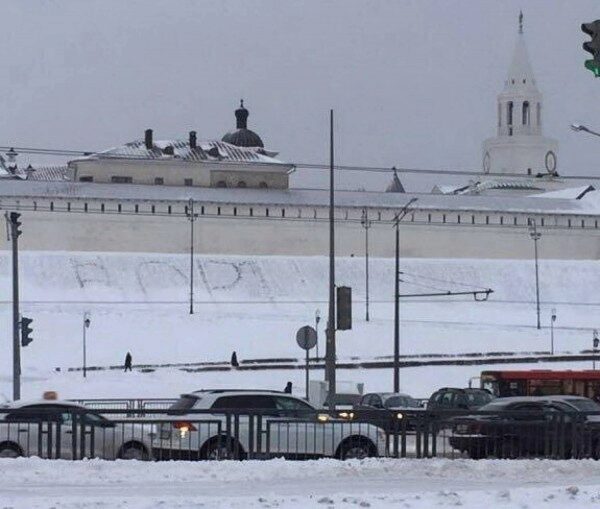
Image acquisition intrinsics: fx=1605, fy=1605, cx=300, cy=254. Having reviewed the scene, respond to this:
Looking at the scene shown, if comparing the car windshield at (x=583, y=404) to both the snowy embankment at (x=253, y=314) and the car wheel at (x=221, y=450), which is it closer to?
the car wheel at (x=221, y=450)

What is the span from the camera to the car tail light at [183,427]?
1909cm

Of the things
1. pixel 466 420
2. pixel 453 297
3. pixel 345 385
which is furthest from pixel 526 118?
pixel 466 420

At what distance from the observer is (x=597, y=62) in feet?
52.9

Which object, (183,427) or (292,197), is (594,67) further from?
(292,197)

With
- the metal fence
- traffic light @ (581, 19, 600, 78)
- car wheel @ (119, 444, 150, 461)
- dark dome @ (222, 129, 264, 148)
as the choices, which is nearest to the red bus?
the metal fence

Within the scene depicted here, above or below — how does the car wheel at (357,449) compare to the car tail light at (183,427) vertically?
below

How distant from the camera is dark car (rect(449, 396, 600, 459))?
1947 cm

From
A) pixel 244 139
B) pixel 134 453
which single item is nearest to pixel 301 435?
pixel 134 453

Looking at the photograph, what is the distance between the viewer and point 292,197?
9812 centimetres

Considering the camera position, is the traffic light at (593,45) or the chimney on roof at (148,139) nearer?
the traffic light at (593,45)

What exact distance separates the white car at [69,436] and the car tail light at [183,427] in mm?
388

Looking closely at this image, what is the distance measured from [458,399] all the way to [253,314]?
42.6 meters

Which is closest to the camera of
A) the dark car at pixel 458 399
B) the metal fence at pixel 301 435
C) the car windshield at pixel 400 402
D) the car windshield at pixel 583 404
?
the metal fence at pixel 301 435

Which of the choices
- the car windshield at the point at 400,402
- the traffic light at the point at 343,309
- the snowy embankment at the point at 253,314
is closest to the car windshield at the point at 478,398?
the car windshield at the point at 400,402
